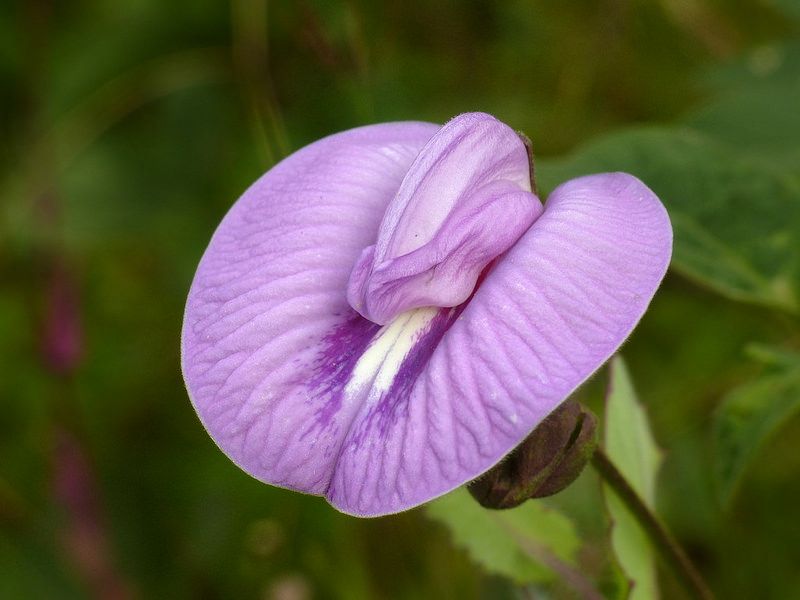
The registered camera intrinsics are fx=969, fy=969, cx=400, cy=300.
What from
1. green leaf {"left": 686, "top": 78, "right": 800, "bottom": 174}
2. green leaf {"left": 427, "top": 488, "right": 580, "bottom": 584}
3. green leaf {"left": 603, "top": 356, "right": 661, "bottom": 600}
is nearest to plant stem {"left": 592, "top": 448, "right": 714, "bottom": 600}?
green leaf {"left": 603, "top": 356, "right": 661, "bottom": 600}

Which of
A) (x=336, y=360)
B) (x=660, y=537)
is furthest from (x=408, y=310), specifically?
(x=660, y=537)

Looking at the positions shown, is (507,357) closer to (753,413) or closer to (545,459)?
(545,459)

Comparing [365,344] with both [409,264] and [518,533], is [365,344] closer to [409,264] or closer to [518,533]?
[409,264]

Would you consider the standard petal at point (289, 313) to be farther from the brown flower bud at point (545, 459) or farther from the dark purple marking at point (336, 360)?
the brown flower bud at point (545, 459)

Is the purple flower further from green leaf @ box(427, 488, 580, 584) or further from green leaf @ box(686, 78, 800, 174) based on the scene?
green leaf @ box(686, 78, 800, 174)

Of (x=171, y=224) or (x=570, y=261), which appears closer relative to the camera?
(x=570, y=261)

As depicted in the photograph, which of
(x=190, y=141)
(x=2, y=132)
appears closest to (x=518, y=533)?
(x=190, y=141)
